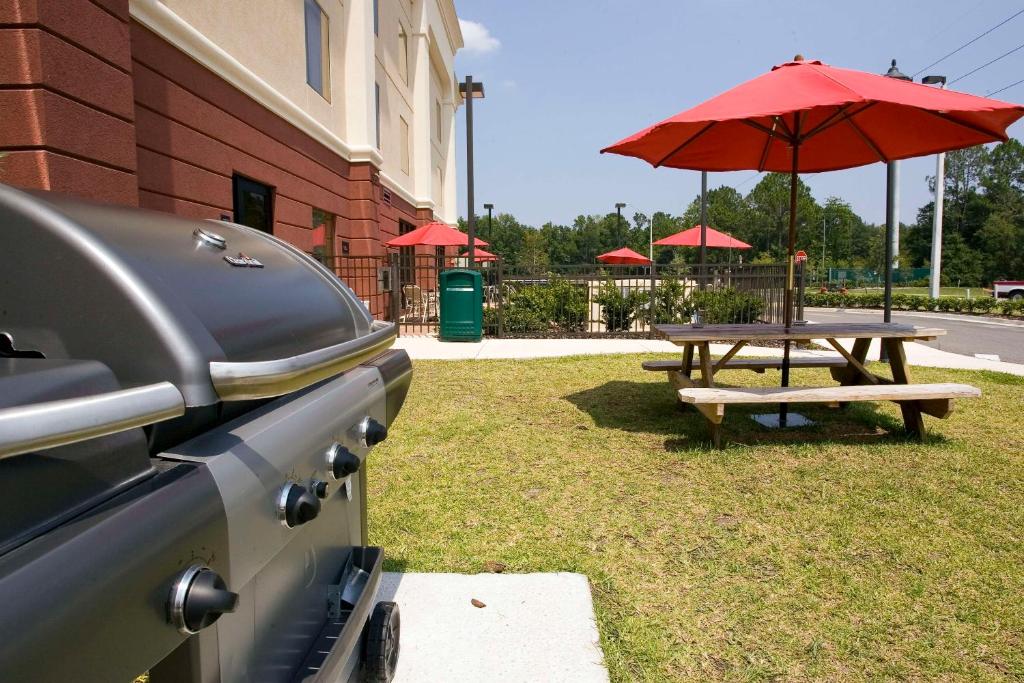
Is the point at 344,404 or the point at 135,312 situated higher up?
the point at 135,312

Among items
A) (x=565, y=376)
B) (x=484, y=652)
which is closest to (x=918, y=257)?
(x=565, y=376)

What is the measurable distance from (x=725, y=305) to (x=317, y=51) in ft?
31.8

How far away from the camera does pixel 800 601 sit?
2748mm

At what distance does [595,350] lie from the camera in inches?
421

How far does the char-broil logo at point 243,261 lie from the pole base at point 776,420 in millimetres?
5107

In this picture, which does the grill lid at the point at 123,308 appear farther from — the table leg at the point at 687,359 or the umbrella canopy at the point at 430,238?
the umbrella canopy at the point at 430,238

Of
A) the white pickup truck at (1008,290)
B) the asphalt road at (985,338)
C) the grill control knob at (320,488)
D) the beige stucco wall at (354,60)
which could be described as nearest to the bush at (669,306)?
the asphalt road at (985,338)

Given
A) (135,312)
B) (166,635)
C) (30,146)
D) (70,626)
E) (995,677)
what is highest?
(30,146)

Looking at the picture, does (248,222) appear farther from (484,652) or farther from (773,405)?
(484,652)

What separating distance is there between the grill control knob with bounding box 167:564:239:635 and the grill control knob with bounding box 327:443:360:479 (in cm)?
51

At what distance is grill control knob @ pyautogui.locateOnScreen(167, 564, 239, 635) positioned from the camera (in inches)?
32.9

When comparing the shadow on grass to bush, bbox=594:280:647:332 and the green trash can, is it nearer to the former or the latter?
the green trash can

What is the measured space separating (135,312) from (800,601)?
2.84m

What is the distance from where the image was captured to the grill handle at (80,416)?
0.64 meters
